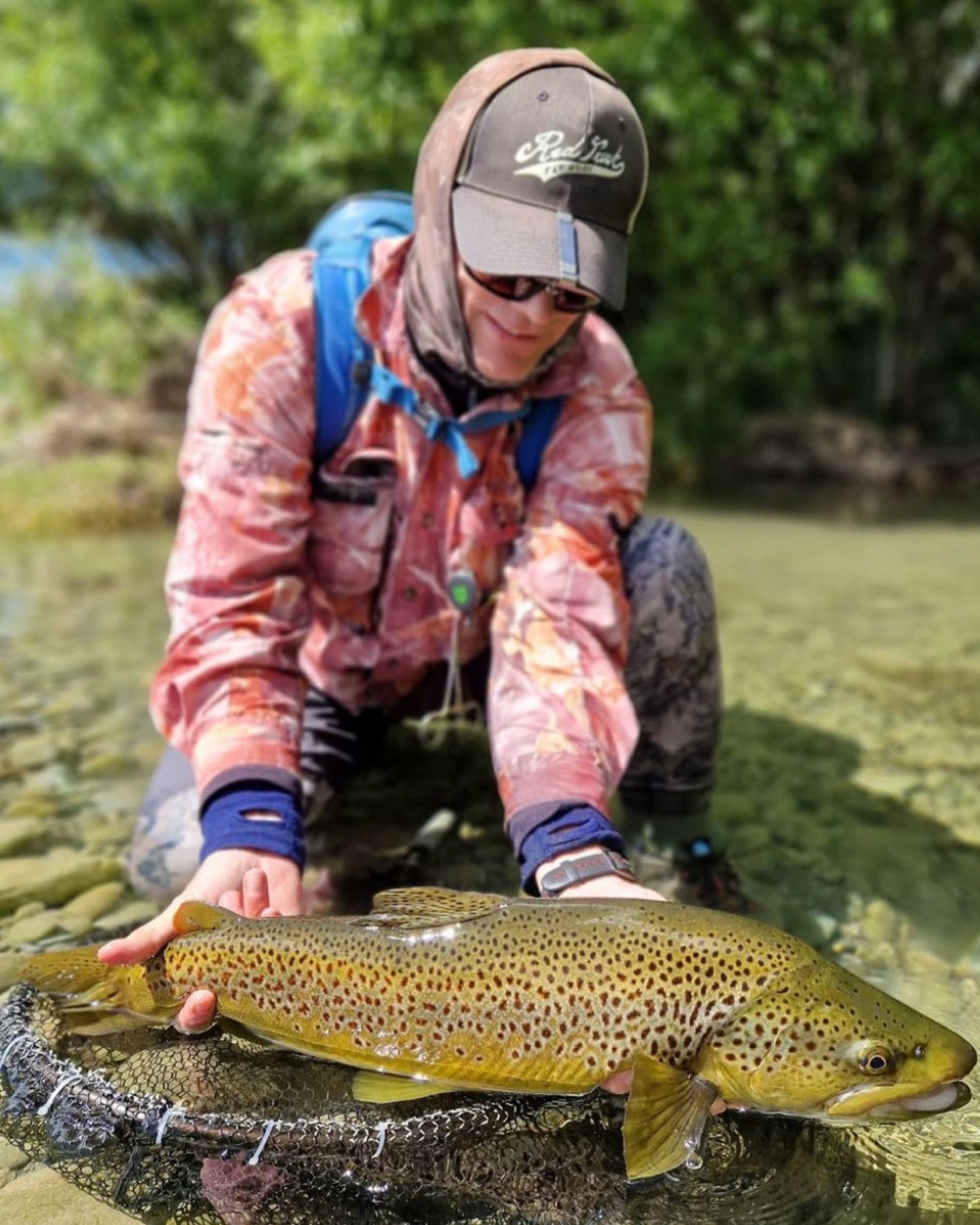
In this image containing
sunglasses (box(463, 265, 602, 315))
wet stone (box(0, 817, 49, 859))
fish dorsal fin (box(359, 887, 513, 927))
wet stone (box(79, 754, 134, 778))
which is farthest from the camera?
wet stone (box(79, 754, 134, 778))

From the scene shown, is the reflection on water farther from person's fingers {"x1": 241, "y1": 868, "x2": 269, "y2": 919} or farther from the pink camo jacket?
the pink camo jacket

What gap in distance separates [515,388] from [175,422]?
14.1 meters

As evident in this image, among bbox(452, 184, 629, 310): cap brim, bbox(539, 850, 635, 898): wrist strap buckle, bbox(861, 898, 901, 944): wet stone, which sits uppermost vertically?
bbox(452, 184, 629, 310): cap brim

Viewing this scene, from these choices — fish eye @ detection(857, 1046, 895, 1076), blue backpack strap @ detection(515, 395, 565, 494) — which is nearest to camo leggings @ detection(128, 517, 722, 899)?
blue backpack strap @ detection(515, 395, 565, 494)

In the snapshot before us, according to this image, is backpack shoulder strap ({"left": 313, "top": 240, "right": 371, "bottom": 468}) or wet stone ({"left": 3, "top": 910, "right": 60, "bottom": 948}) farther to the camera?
backpack shoulder strap ({"left": 313, "top": 240, "right": 371, "bottom": 468})

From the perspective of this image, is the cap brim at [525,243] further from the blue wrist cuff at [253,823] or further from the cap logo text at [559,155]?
the blue wrist cuff at [253,823]

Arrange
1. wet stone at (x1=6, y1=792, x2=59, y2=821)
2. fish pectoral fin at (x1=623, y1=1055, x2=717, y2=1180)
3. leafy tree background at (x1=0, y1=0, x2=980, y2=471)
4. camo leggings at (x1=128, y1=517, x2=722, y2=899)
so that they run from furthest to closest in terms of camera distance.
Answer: leafy tree background at (x1=0, y1=0, x2=980, y2=471)
wet stone at (x1=6, y1=792, x2=59, y2=821)
camo leggings at (x1=128, y1=517, x2=722, y2=899)
fish pectoral fin at (x1=623, y1=1055, x2=717, y2=1180)

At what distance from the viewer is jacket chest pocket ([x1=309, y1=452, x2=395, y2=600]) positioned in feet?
10.6

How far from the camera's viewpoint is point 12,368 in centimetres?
2009

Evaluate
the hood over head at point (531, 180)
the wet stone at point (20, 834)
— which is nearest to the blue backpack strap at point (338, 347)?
the hood over head at point (531, 180)

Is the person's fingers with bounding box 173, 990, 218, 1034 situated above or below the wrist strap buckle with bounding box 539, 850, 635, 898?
below

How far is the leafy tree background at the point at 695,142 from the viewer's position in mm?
14273

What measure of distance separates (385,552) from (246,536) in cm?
47

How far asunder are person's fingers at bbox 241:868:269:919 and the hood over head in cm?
144
